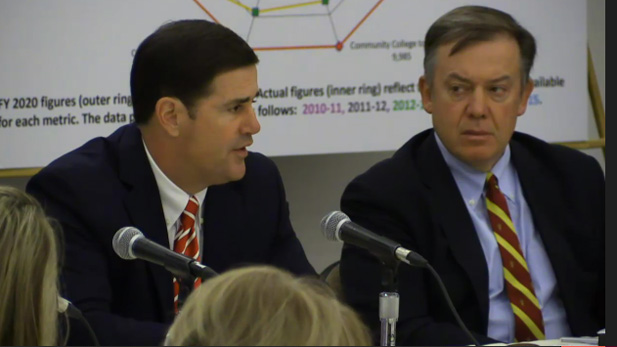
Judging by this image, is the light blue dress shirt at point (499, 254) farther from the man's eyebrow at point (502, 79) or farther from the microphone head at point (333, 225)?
the microphone head at point (333, 225)

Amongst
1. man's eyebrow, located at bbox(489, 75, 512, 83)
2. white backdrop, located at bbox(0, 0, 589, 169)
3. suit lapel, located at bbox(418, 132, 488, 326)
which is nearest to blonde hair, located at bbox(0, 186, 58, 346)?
suit lapel, located at bbox(418, 132, 488, 326)

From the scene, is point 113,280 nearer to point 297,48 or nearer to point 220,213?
point 220,213

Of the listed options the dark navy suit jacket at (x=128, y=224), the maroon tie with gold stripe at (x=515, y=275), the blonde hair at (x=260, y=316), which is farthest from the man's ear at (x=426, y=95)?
the blonde hair at (x=260, y=316)

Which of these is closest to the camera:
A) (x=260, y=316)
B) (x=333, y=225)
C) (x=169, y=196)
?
(x=260, y=316)

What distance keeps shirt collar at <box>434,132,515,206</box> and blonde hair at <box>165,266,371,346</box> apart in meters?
1.71

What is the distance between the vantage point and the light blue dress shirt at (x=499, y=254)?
263cm

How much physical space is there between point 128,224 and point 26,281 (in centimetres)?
91

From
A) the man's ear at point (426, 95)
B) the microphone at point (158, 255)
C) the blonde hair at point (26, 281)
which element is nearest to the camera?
Result: the blonde hair at point (26, 281)

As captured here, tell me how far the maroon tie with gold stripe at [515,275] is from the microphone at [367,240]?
2.21 ft

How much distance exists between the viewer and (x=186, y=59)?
8.63 feet

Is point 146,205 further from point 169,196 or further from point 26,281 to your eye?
point 26,281

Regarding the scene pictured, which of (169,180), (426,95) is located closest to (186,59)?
(169,180)

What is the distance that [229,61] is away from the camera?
8.71ft

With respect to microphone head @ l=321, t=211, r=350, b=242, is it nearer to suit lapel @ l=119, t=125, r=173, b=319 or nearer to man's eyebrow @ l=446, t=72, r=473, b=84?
suit lapel @ l=119, t=125, r=173, b=319
